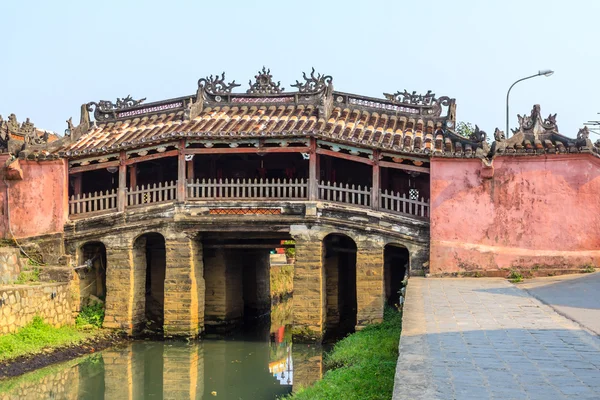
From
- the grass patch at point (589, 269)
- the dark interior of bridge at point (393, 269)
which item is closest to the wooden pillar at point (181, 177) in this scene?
the dark interior of bridge at point (393, 269)

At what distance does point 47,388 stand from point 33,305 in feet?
9.35

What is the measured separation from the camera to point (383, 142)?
16000 mm

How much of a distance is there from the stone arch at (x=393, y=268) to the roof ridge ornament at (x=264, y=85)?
5179 mm

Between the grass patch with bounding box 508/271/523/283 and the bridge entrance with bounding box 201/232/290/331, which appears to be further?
the bridge entrance with bounding box 201/232/290/331

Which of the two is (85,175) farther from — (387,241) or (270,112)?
(387,241)

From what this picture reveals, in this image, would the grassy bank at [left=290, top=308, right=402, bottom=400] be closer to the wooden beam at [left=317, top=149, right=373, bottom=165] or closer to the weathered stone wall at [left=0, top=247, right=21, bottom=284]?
the wooden beam at [left=317, top=149, right=373, bottom=165]

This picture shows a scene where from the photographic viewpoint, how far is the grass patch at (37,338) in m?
13.7

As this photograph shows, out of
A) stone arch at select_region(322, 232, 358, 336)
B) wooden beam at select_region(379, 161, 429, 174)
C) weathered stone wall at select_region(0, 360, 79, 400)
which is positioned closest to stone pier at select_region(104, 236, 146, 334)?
weathered stone wall at select_region(0, 360, 79, 400)

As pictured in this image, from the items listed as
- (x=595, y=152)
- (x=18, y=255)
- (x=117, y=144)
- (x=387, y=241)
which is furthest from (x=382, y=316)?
(x=18, y=255)

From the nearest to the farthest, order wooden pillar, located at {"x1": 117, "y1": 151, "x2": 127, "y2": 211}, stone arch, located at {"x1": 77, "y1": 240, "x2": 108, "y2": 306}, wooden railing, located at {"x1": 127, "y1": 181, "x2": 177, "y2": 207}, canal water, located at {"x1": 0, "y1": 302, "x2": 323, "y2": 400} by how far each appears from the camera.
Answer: canal water, located at {"x1": 0, "y1": 302, "x2": 323, "y2": 400}, wooden railing, located at {"x1": 127, "y1": 181, "x2": 177, "y2": 207}, wooden pillar, located at {"x1": 117, "y1": 151, "x2": 127, "y2": 211}, stone arch, located at {"x1": 77, "y1": 240, "x2": 108, "y2": 306}

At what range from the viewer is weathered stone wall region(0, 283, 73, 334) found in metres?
14.1

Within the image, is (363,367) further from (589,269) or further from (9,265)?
(9,265)

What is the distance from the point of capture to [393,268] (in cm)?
1936

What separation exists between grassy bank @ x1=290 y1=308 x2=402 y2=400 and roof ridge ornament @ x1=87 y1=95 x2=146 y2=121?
30.9 ft
